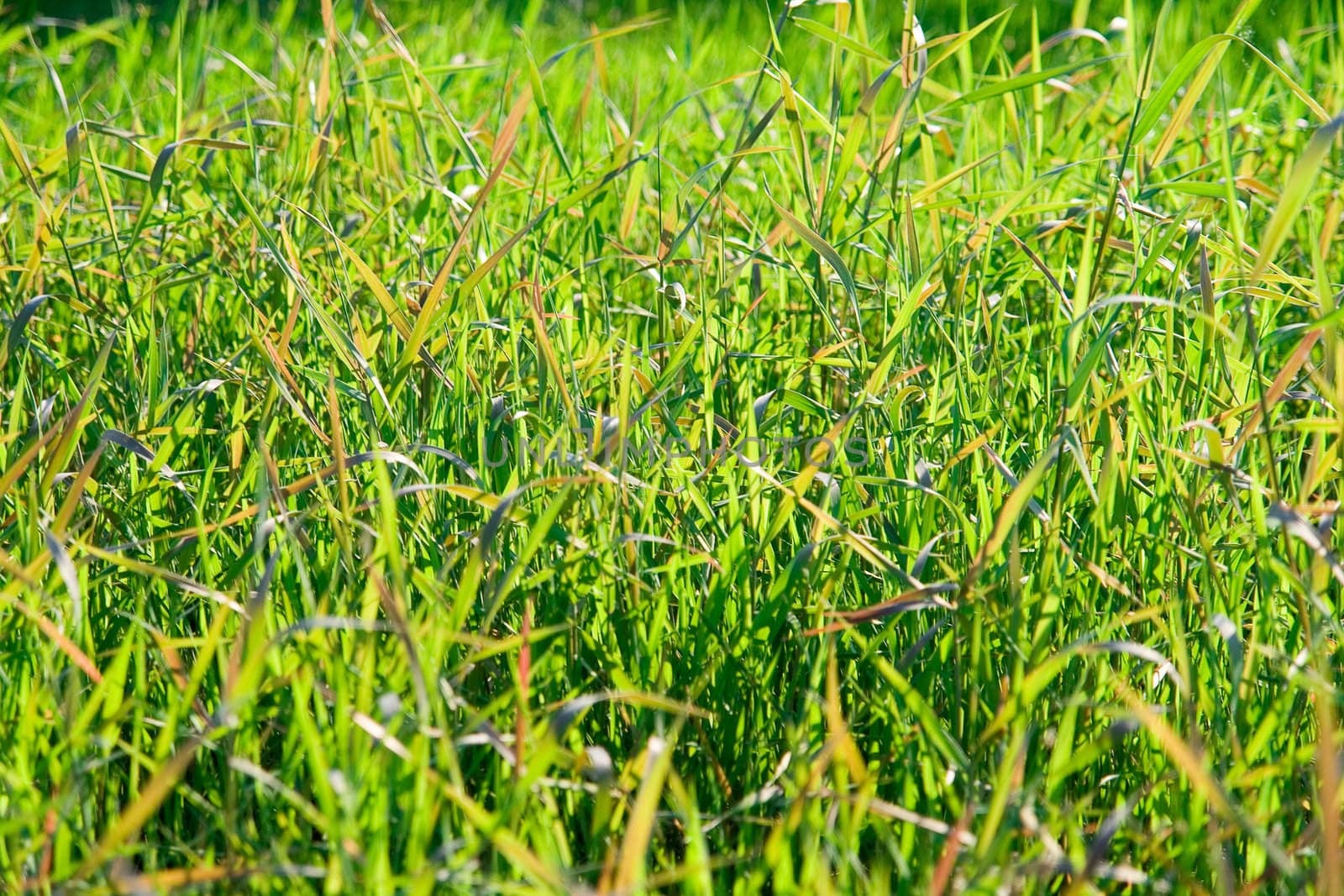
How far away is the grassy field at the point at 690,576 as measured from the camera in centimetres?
80

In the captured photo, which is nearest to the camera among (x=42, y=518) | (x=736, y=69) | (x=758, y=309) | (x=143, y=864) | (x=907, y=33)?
(x=143, y=864)

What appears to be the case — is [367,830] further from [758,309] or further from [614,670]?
[758,309]

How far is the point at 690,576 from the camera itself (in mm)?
1049

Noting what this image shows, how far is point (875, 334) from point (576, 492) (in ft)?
2.51

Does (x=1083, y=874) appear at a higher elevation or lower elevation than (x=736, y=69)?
lower

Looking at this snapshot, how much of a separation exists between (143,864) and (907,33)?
1.04m

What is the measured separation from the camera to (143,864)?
94 centimetres

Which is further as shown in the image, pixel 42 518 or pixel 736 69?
pixel 736 69

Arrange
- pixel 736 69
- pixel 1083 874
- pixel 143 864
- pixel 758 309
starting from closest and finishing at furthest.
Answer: pixel 1083 874 < pixel 143 864 < pixel 758 309 < pixel 736 69

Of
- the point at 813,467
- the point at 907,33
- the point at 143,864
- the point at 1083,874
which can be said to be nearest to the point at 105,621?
the point at 143,864

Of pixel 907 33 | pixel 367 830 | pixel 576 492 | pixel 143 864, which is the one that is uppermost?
pixel 907 33

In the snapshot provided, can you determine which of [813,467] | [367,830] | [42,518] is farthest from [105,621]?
[813,467]

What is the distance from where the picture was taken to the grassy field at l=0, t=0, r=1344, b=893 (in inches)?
31.5

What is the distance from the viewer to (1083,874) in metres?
0.70
